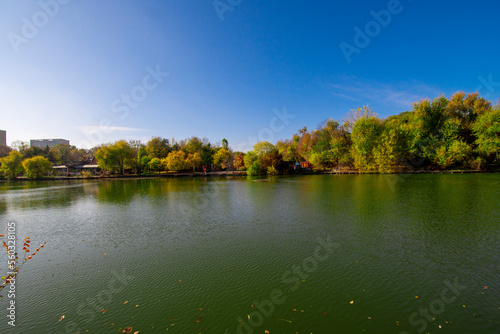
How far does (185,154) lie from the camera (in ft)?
228

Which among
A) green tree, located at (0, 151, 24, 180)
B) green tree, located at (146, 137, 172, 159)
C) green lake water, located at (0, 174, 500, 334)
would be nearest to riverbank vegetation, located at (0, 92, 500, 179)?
green tree, located at (0, 151, 24, 180)

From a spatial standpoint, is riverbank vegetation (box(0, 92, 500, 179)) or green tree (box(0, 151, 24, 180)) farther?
green tree (box(0, 151, 24, 180))

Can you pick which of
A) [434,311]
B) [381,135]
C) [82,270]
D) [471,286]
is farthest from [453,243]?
[381,135]

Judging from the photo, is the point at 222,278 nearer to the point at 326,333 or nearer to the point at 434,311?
the point at 326,333

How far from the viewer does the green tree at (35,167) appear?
59.0 metres

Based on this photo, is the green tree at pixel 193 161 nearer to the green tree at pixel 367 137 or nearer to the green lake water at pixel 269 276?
the green tree at pixel 367 137

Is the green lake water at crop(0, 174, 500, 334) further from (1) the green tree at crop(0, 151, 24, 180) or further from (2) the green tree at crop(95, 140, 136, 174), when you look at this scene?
(1) the green tree at crop(0, 151, 24, 180)

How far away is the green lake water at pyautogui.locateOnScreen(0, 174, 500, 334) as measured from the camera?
4734mm

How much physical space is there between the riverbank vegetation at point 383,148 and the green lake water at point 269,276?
38300 mm

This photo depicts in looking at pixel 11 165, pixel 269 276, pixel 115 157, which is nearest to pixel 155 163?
pixel 115 157

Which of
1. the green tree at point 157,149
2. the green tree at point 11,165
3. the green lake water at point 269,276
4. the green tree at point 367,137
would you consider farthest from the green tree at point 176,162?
the green lake water at point 269,276

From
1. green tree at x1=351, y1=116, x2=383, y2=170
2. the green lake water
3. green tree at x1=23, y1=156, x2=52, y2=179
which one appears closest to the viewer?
the green lake water

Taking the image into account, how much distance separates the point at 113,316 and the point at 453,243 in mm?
11846

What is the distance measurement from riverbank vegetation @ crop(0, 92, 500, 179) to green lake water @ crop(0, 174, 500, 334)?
38300 mm
